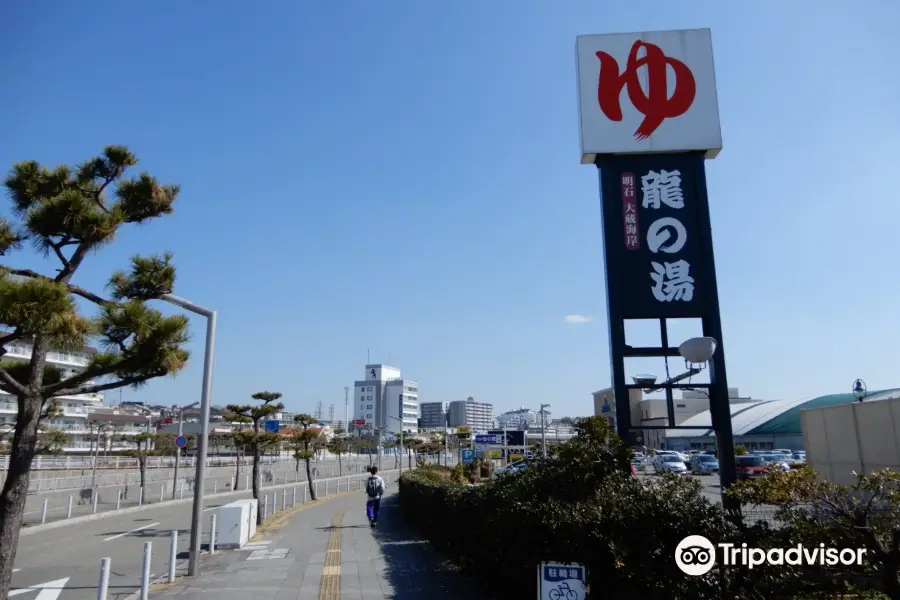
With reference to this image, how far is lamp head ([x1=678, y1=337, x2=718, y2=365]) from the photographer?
904cm

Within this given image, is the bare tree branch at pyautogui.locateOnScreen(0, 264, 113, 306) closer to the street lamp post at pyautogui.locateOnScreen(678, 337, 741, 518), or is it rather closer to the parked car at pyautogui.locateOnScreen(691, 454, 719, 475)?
the street lamp post at pyautogui.locateOnScreen(678, 337, 741, 518)

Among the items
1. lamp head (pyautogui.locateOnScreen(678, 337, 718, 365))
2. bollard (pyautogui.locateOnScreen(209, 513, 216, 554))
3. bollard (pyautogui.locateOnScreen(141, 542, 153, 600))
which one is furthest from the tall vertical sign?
bollard (pyautogui.locateOnScreen(209, 513, 216, 554))

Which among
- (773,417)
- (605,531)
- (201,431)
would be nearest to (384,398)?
(773,417)

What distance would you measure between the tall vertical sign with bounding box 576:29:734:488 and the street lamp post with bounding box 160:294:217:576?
746 centimetres

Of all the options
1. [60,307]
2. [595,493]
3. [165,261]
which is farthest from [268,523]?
[595,493]

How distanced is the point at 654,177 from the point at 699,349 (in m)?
3.61

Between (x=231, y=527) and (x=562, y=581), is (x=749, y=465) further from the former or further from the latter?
(x=562, y=581)

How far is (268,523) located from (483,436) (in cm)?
1973

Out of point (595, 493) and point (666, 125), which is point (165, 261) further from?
point (666, 125)

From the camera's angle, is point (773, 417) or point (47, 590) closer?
point (47, 590)

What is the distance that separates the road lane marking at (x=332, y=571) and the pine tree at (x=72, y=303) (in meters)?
3.95

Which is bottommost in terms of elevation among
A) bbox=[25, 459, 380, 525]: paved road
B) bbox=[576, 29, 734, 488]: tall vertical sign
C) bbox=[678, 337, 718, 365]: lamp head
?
bbox=[25, 459, 380, 525]: paved road

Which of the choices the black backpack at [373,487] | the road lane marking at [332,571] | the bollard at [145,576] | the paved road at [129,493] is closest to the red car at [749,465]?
the black backpack at [373,487]

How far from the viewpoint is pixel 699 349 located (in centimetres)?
908
